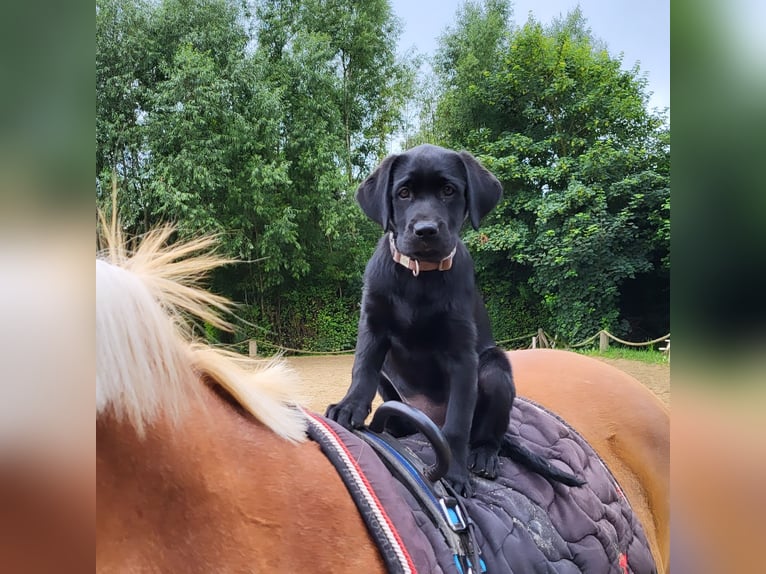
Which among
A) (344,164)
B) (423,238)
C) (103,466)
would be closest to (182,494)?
(103,466)

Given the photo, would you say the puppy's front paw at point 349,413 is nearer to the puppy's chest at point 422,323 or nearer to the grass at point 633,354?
the puppy's chest at point 422,323

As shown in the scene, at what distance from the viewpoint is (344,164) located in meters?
1.71

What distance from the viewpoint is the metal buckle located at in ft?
2.28

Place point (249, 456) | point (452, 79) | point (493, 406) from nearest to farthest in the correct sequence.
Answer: point (249, 456)
point (493, 406)
point (452, 79)

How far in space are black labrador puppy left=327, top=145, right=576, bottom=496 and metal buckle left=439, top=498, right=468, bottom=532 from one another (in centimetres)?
8

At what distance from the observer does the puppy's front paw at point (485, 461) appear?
34.7 inches

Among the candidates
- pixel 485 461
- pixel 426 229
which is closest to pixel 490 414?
pixel 485 461

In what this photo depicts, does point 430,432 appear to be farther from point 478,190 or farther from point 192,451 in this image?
point 478,190

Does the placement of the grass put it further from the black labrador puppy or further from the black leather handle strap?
the black leather handle strap

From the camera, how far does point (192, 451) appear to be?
0.54 meters

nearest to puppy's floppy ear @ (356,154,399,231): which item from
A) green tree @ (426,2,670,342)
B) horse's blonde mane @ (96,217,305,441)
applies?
horse's blonde mane @ (96,217,305,441)
